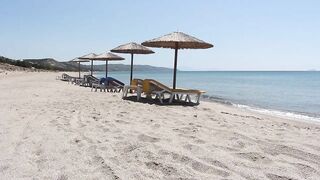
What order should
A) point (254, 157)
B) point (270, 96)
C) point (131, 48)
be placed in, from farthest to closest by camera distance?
point (270, 96) → point (131, 48) → point (254, 157)

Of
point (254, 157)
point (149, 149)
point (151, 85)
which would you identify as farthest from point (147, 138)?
point (151, 85)

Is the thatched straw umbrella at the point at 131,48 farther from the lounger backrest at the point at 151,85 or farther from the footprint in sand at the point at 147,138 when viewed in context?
the footprint in sand at the point at 147,138

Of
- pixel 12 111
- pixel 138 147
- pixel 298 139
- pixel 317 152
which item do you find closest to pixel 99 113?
pixel 12 111

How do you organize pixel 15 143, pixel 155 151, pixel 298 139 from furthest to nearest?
pixel 298 139 → pixel 15 143 → pixel 155 151

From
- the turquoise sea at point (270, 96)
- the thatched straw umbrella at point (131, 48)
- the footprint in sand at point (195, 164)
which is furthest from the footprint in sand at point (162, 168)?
the thatched straw umbrella at point (131, 48)

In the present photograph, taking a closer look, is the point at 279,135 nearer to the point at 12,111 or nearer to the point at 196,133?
the point at 196,133

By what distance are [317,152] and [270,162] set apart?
2.85 ft

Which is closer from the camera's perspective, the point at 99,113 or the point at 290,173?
the point at 290,173

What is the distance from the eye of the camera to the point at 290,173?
11.8 feet

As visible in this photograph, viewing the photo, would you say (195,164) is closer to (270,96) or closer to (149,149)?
(149,149)

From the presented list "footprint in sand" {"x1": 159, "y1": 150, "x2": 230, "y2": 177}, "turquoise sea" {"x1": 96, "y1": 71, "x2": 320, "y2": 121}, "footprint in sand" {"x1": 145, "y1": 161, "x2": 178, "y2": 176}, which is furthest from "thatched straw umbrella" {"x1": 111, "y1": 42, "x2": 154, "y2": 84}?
"footprint in sand" {"x1": 145, "y1": 161, "x2": 178, "y2": 176}

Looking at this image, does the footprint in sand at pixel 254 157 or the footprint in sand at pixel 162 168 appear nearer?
the footprint in sand at pixel 162 168

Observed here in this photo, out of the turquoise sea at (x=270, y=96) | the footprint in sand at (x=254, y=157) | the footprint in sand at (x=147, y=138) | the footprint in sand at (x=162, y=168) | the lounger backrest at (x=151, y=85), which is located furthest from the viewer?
the turquoise sea at (x=270, y=96)

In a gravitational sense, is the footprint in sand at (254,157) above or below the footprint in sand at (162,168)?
above
